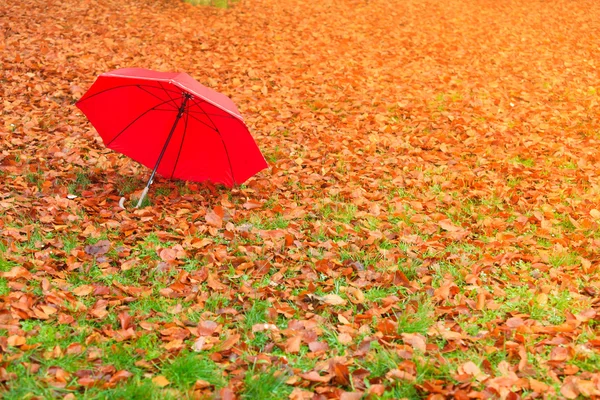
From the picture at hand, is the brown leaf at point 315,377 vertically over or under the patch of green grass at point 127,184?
under

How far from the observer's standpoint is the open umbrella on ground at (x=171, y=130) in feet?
12.7

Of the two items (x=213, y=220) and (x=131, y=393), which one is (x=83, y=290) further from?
(x=213, y=220)

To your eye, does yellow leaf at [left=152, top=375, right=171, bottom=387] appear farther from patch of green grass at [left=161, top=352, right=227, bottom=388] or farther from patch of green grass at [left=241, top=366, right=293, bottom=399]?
patch of green grass at [left=241, top=366, right=293, bottom=399]

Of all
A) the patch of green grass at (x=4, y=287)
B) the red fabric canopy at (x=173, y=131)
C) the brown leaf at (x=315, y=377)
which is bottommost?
the brown leaf at (x=315, y=377)

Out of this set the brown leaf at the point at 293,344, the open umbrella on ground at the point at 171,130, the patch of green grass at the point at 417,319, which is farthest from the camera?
the open umbrella on ground at the point at 171,130

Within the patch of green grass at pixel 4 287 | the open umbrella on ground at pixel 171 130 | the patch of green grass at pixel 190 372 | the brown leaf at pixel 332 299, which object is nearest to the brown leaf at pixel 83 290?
the patch of green grass at pixel 4 287

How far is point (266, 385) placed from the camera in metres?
2.49

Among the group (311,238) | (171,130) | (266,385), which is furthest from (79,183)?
(266,385)

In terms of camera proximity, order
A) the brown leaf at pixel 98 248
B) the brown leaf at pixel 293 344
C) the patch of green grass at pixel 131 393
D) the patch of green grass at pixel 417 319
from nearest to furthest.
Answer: the patch of green grass at pixel 131 393
the brown leaf at pixel 293 344
the patch of green grass at pixel 417 319
the brown leaf at pixel 98 248

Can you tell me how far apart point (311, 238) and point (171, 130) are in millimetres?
1140

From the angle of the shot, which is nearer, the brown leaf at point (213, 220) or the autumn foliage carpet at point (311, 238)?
the autumn foliage carpet at point (311, 238)

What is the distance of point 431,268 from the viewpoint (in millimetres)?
3527

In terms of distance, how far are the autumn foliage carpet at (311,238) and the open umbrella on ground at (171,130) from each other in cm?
23

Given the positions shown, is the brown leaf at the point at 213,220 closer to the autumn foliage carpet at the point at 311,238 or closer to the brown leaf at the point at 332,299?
the autumn foliage carpet at the point at 311,238
